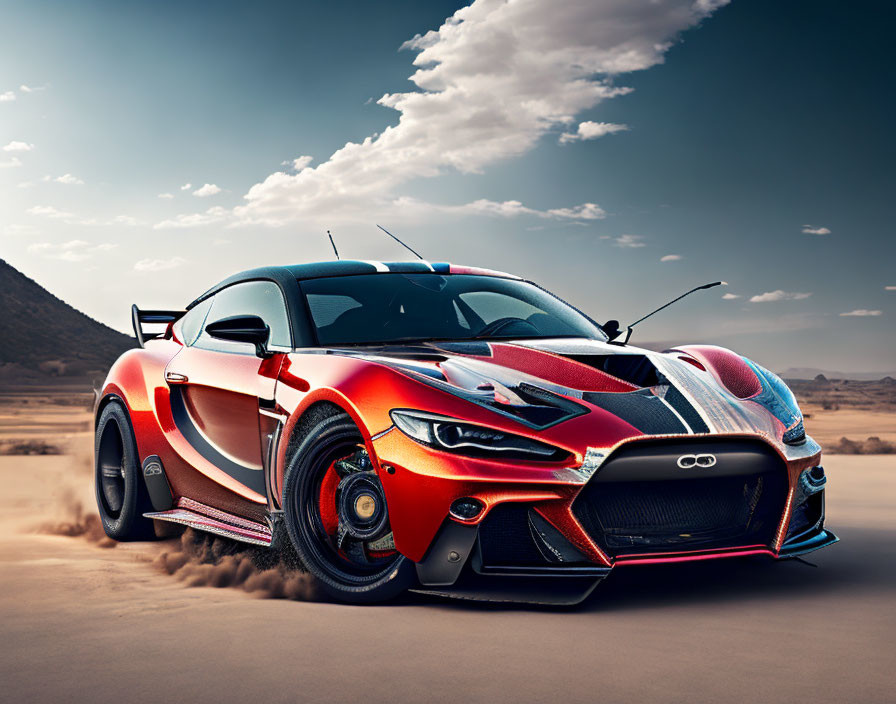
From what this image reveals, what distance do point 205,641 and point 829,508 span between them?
197 inches

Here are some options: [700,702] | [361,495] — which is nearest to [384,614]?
[361,495]

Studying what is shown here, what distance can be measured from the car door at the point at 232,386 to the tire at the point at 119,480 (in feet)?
1.88

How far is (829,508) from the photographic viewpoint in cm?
713

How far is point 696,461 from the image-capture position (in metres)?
3.78

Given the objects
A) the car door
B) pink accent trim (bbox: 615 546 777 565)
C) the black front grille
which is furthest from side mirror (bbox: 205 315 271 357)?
pink accent trim (bbox: 615 546 777 565)

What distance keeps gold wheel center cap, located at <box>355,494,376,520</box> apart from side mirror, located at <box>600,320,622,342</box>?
198 cm

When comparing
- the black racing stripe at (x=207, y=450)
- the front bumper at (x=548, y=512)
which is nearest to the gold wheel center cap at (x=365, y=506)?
the front bumper at (x=548, y=512)

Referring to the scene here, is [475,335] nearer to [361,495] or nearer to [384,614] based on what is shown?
[361,495]

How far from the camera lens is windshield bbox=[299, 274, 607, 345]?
487 cm

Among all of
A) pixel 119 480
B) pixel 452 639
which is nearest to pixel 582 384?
pixel 452 639

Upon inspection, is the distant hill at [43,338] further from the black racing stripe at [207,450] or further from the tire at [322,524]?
the tire at [322,524]

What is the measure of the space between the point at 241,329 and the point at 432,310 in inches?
39.9

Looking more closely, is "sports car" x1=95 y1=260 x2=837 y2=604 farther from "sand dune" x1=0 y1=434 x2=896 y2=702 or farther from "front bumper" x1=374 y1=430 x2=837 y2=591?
"sand dune" x1=0 y1=434 x2=896 y2=702

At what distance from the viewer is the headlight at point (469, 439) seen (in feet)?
12.1
